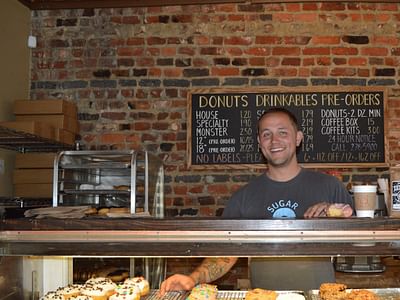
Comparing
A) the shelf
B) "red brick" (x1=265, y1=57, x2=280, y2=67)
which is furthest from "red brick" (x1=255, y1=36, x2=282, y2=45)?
the shelf

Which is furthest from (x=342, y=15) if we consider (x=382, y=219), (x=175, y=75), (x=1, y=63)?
(x=382, y=219)

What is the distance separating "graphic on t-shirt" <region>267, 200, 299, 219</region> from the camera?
2971 mm

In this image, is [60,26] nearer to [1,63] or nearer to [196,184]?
[1,63]

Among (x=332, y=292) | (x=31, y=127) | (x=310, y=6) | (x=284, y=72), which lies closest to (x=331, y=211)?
(x=332, y=292)

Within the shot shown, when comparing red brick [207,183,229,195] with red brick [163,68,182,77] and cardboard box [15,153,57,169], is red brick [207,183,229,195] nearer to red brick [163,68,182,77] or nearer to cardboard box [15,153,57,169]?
red brick [163,68,182,77]

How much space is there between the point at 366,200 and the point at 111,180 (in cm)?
349

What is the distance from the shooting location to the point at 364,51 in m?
5.24

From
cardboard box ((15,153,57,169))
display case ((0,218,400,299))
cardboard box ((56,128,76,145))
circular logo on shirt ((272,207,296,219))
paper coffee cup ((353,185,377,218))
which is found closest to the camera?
display case ((0,218,400,299))

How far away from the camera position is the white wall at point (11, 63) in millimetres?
4914

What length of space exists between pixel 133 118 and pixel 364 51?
2.40 metres

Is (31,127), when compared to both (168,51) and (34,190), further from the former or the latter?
(168,51)

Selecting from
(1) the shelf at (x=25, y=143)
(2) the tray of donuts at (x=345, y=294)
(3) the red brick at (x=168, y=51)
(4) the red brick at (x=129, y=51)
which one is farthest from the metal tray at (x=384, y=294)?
(4) the red brick at (x=129, y=51)

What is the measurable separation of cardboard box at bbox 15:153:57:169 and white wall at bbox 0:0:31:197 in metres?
0.13

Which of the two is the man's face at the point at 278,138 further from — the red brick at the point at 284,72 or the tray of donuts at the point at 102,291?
the red brick at the point at 284,72
